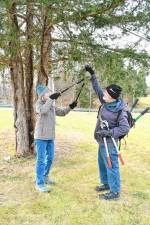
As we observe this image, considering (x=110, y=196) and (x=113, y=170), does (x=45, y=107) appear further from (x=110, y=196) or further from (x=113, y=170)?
(x=110, y=196)

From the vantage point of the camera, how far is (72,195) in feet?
19.2

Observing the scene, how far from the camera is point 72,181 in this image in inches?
260

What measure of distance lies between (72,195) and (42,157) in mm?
756

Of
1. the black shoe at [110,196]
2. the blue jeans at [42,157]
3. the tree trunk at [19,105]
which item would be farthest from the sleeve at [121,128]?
the tree trunk at [19,105]

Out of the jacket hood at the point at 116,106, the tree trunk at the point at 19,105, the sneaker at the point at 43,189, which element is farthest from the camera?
the tree trunk at the point at 19,105

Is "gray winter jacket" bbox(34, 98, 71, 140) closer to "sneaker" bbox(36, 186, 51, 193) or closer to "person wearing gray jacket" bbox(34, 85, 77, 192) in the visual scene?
"person wearing gray jacket" bbox(34, 85, 77, 192)

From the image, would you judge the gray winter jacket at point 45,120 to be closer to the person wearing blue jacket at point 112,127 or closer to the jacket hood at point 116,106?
the person wearing blue jacket at point 112,127

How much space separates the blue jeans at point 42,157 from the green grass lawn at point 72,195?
26 centimetres

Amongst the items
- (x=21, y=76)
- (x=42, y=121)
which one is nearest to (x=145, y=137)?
(x=21, y=76)

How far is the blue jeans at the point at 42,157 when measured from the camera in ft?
19.2

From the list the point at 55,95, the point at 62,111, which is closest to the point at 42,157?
the point at 62,111

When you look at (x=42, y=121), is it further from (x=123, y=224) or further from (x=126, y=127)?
(x=123, y=224)

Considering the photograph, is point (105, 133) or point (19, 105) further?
point (19, 105)

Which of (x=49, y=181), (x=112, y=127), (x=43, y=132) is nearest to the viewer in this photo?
(x=112, y=127)
